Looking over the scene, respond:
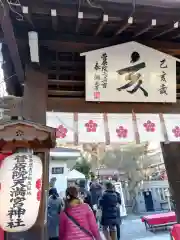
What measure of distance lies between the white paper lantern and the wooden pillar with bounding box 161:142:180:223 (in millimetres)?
3239

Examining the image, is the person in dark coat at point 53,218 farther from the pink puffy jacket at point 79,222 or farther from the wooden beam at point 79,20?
the wooden beam at point 79,20

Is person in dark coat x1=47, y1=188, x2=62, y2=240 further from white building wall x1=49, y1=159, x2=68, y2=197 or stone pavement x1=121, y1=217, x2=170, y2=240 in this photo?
white building wall x1=49, y1=159, x2=68, y2=197

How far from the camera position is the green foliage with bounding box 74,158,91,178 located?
19.5m

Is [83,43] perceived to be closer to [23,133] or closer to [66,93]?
[66,93]

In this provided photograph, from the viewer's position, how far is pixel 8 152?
12.1 feet

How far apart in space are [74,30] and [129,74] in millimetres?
1173

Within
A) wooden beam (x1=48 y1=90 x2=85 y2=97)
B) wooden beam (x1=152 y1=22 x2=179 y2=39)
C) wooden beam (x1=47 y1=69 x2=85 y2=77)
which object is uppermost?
wooden beam (x1=152 y1=22 x2=179 y2=39)

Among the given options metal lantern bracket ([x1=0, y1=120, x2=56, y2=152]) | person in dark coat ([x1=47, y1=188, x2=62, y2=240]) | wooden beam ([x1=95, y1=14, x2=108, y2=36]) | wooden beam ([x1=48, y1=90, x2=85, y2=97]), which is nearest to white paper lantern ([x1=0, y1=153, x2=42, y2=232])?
metal lantern bracket ([x1=0, y1=120, x2=56, y2=152])

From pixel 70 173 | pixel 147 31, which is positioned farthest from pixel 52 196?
pixel 70 173

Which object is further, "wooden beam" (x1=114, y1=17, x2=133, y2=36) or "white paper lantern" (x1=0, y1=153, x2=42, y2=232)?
"wooden beam" (x1=114, y1=17, x2=133, y2=36)

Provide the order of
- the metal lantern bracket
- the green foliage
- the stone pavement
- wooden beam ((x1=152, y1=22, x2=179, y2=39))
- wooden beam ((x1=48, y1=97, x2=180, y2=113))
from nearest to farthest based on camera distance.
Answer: the metal lantern bracket < wooden beam ((x1=152, y1=22, x2=179, y2=39)) < wooden beam ((x1=48, y1=97, x2=180, y2=113)) < the stone pavement < the green foliage

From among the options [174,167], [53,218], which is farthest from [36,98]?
[53,218]

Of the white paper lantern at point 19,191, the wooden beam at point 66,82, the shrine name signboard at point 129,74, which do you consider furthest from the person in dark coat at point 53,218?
the white paper lantern at point 19,191

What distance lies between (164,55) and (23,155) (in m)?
2.97
